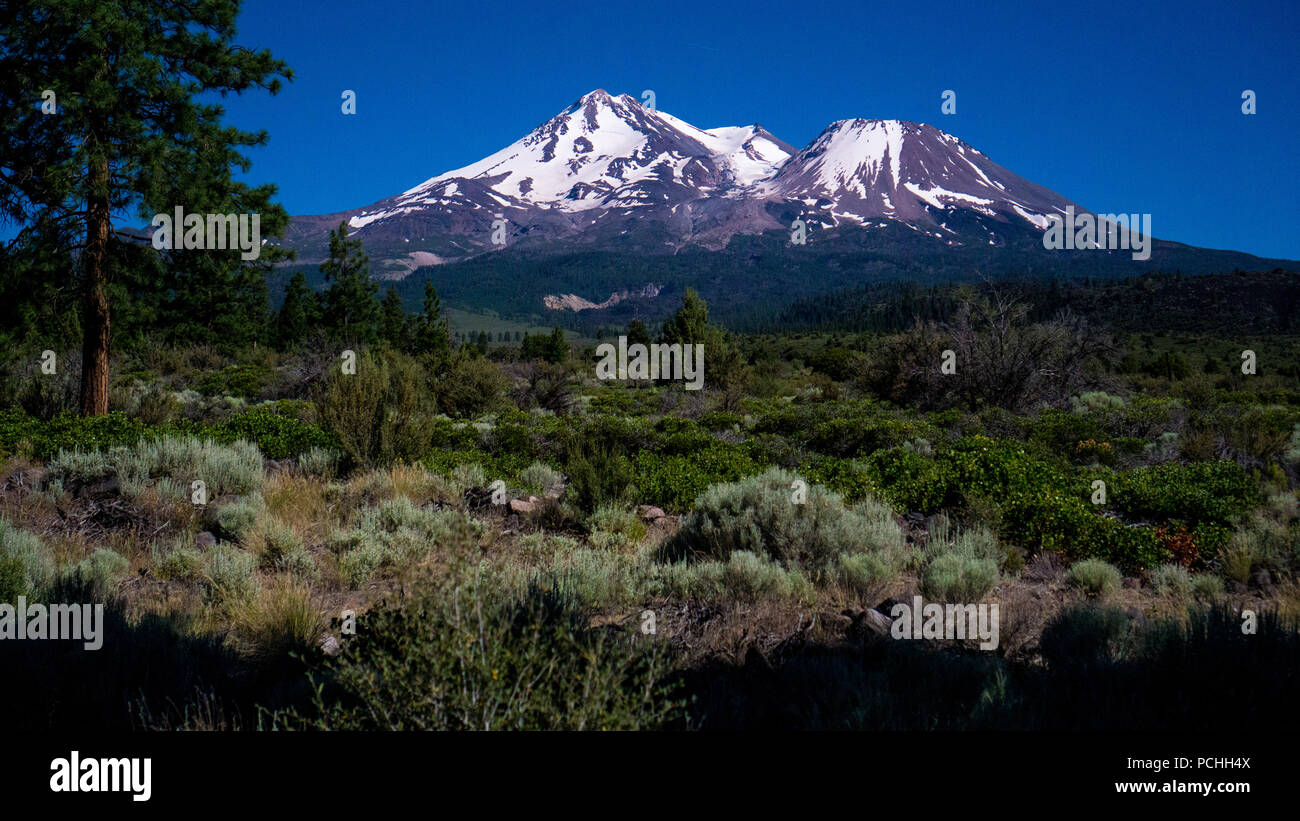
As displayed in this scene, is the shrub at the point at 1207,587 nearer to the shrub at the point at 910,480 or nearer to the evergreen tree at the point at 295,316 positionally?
the shrub at the point at 910,480

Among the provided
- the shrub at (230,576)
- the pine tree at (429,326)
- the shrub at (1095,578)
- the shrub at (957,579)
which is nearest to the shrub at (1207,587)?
the shrub at (1095,578)

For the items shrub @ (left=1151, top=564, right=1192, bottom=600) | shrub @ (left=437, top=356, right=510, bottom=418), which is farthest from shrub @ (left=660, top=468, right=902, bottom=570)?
shrub @ (left=437, top=356, right=510, bottom=418)

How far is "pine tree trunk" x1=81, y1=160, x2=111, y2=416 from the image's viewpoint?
9570 mm

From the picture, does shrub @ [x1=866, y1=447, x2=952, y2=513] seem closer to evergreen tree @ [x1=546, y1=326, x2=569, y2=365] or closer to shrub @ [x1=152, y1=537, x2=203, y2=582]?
shrub @ [x1=152, y1=537, x2=203, y2=582]

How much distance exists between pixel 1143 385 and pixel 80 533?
27467 mm

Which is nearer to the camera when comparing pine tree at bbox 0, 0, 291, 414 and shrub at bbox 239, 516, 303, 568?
shrub at bbox 239, 516, 303, 568

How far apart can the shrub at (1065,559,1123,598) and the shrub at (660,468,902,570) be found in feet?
4.23

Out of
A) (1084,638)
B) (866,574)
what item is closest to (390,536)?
(866,574)

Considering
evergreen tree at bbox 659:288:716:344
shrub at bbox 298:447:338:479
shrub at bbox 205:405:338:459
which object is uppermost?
evergreen tree at bbox 659:288:716:344

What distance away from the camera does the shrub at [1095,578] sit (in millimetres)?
4785

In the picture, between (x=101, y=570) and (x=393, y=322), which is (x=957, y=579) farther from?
(x=393, y=322)

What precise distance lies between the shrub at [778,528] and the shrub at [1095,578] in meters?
1.29
